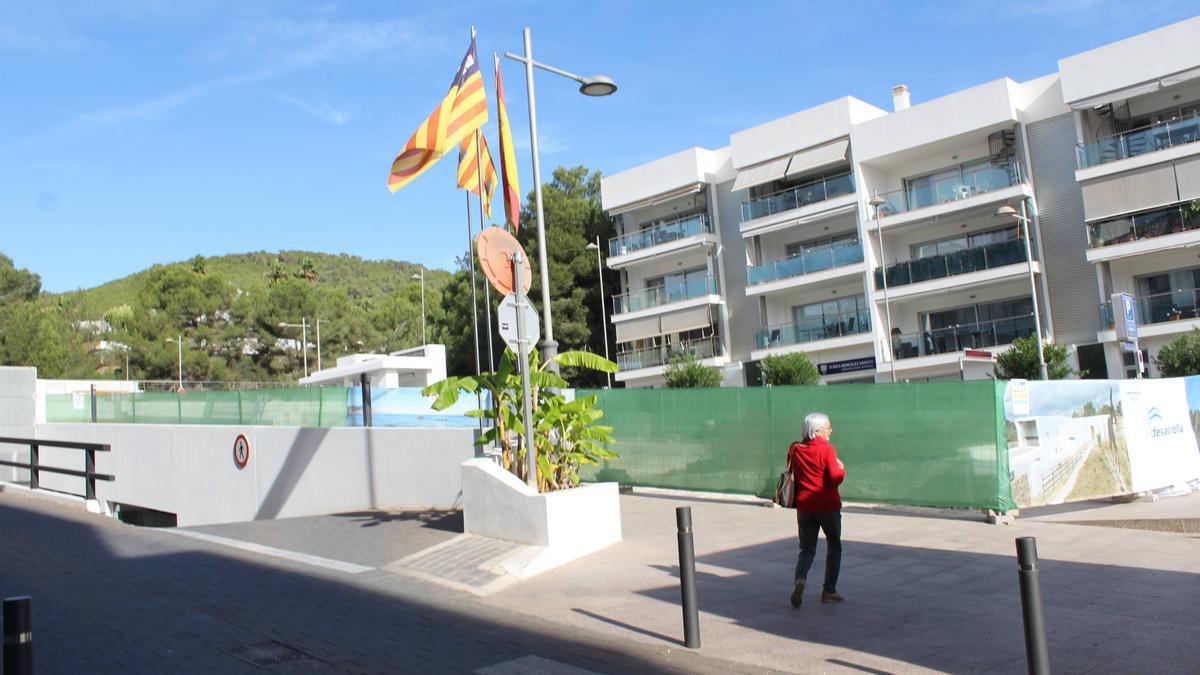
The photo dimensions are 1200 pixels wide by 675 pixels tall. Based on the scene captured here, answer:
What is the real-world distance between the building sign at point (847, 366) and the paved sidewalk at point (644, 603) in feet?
88.1

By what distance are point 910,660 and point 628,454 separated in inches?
410

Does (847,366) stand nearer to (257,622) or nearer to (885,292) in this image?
(885,292)

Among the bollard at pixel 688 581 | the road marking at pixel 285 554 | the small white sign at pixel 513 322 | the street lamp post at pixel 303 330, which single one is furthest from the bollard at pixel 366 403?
the street lamp post at pixel 303 330

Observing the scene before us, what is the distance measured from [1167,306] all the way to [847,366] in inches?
478

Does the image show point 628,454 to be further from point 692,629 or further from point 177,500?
point 177,500

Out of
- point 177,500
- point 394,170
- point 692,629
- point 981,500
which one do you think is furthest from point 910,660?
point 177,500

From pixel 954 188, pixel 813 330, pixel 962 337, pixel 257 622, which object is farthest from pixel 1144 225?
pixel 257 622

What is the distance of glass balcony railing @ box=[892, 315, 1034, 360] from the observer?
114 ft

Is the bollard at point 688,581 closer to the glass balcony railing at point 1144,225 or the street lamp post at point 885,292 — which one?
the glass balcony railing at point 1144,225

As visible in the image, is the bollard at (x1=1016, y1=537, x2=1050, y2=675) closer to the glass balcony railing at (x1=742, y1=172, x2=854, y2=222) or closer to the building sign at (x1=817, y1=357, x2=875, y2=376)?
the building sign at (x1=817, y1=357, x2=875, y2=376)

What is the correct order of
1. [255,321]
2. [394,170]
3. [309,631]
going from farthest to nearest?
[255,321]
[394,170]
[309,631]

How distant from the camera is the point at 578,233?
5378 centimetres

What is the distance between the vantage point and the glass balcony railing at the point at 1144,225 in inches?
1220

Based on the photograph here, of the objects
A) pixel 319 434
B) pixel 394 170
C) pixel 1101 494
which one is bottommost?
pixel 1101 494
